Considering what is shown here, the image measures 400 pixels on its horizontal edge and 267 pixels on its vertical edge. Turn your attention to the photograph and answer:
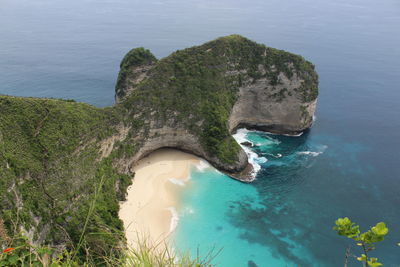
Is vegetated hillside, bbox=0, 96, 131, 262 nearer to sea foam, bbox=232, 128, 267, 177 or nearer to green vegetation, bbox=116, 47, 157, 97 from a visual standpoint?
green vegetation, bbox=116, 47, 157, 97

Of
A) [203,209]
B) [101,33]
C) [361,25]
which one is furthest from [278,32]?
[203,209]

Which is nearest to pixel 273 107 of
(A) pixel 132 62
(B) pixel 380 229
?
(A) pixel 132 62

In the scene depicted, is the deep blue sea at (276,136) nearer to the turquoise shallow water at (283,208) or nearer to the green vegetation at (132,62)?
the turquoise shallow water at (283,208)

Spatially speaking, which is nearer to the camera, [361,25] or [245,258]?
[245,258]

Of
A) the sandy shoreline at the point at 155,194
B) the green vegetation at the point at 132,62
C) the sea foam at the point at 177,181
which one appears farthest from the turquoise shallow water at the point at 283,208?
the green vegetation at the point at 132,62

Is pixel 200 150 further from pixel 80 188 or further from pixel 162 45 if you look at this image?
pixel 162 45

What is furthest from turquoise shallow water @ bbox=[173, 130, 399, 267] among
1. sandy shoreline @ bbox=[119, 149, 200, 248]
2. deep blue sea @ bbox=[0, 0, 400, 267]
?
sandy shoreline @ bbox=[119, 149, 200, 248]

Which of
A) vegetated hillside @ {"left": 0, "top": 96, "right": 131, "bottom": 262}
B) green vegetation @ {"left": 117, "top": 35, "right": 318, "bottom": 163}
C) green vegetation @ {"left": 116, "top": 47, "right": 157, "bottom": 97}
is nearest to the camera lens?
vegetated hillside @ {"left": 0, "top": 96, "right": 131, "bottom": 262}
